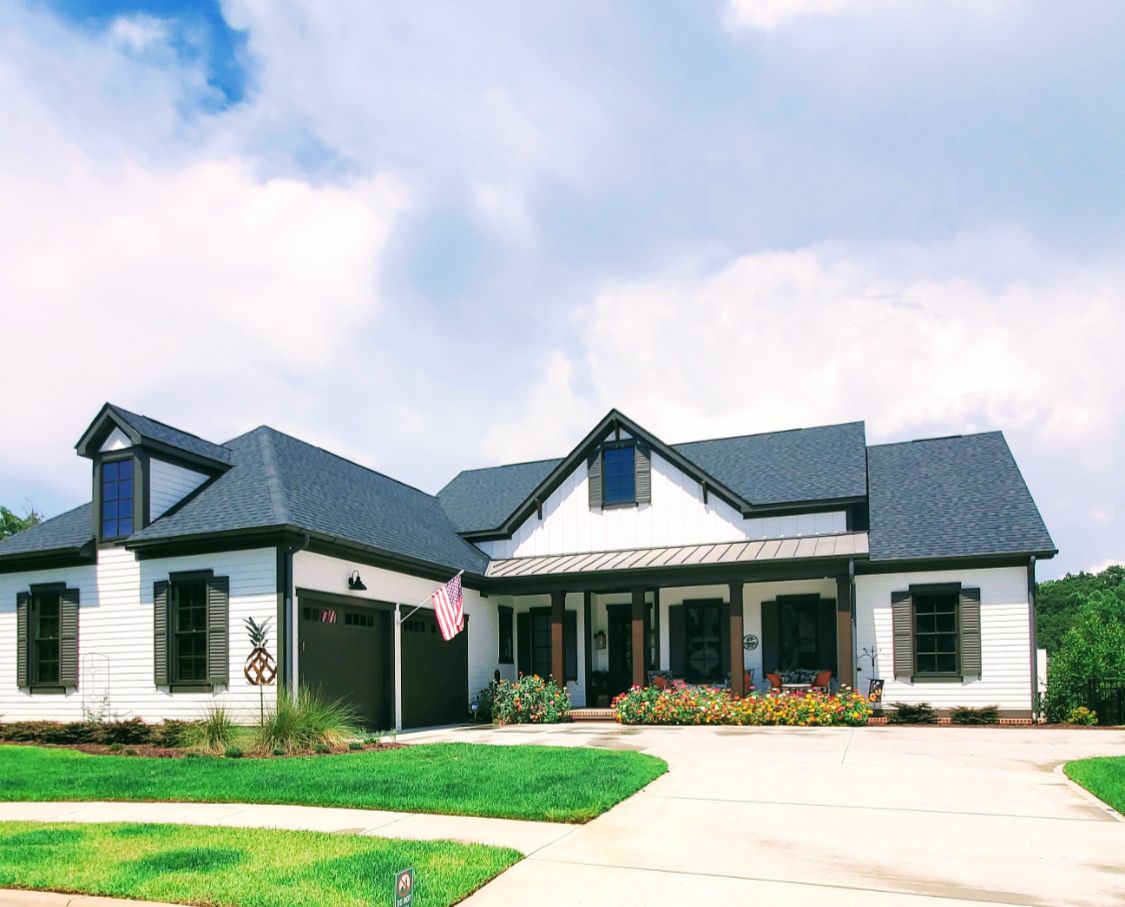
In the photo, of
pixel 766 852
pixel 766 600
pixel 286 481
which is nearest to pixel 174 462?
pixel 286 481

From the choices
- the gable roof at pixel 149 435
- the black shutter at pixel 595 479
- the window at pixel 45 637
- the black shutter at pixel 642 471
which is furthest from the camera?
the black shutter at pixel 595 479

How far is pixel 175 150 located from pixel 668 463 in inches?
544

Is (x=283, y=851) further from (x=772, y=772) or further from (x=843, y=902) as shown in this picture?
(x=772, y=772)

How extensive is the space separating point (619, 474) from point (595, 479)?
63cm

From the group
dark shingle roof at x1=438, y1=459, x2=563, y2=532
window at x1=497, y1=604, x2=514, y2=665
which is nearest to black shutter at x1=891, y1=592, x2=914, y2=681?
window at x1=497, y1=604, x2=514, y2=665

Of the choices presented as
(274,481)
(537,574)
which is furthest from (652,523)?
(274,481)

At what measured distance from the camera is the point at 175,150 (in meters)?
14.3

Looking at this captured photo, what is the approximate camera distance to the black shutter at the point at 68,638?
19562 mm

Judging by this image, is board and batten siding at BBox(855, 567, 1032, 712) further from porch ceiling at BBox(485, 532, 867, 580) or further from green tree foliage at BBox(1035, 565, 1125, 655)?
green tree foliage at BBox(1035, 565, 1125, 655)

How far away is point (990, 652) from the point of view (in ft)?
68.3

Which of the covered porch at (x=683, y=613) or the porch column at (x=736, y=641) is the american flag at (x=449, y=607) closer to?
the covered porch at (x=683, y=613)

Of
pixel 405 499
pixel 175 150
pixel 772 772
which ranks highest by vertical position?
pixel 175 150

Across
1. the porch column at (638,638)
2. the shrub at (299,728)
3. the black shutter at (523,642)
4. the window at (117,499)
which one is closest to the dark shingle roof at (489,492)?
the black shutter at (523,642)

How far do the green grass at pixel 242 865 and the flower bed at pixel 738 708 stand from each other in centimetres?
1288
